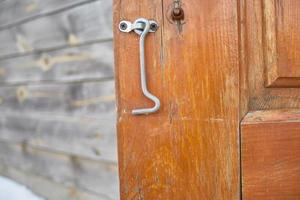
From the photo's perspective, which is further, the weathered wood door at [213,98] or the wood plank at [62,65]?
the wood plank at [62,65]

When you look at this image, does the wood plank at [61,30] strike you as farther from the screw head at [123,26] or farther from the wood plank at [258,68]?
the wood plank at [258,68]

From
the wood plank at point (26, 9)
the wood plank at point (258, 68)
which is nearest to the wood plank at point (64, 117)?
the wood plank at point (26, 9)

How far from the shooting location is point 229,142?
0.53 m

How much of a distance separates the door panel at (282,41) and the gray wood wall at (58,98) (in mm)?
555

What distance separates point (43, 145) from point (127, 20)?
0.89 meters

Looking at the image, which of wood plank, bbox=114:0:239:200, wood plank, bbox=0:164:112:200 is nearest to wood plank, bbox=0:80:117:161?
wood plank, bbox=0:164:112:200

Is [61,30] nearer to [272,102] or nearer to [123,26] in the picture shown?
[123,26]

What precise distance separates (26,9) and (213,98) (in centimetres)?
105

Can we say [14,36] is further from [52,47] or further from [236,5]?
[236,5]

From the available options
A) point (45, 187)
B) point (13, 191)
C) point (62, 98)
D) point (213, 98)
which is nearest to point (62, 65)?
point (62, 98)

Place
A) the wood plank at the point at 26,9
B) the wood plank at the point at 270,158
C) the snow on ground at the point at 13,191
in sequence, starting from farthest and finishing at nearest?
the snow on ground at the point at 13,191
the wood plank at the point at 26,9
the wood plank at the point at 270,158

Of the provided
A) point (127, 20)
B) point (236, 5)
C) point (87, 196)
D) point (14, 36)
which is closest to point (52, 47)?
point (14, 36)

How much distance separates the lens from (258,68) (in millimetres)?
542

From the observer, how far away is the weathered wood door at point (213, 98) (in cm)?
52
